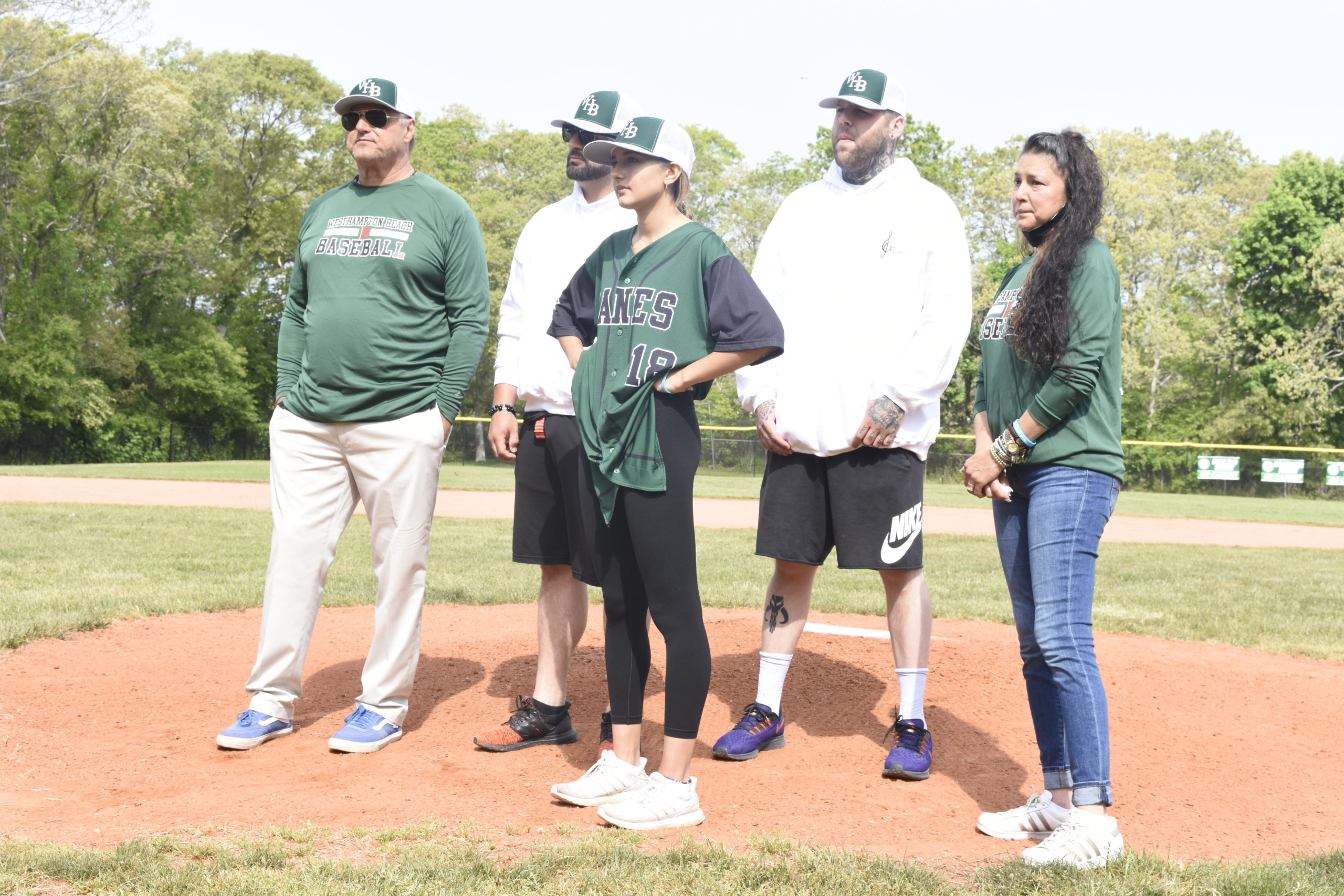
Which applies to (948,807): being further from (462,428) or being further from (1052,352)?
(462,428)

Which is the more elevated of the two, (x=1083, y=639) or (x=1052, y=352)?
(x=1052, y=352)

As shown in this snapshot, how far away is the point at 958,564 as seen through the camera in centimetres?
1177

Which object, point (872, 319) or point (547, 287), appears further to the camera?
point (547, 287)

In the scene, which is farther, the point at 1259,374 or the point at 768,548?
the point at 1259,374

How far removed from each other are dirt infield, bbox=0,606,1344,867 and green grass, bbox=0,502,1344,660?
1052 millimetres

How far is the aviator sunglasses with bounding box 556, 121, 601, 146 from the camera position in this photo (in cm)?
420

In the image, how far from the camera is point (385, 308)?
438cm

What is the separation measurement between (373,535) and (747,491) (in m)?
21.1

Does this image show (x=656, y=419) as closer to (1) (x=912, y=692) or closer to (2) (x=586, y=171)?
(2) (x=586, y=171)

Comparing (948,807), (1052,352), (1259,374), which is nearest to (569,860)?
(948,807)

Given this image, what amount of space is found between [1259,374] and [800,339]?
44934mm

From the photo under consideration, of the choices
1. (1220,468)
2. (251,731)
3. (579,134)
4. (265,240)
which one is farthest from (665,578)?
(265,240)

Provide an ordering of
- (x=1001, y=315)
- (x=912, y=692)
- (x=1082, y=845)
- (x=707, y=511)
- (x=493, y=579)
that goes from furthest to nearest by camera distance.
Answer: (x=707, y=511) → (x=493, y=579) → (x=912, y=692) → (x=1001, y=315) → (x=1082, y=845)

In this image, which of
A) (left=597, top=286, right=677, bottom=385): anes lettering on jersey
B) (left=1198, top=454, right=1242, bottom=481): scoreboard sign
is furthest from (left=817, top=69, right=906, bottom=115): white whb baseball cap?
(left=1198, top=454, right=1242, bottom=481): scoreboard sign
